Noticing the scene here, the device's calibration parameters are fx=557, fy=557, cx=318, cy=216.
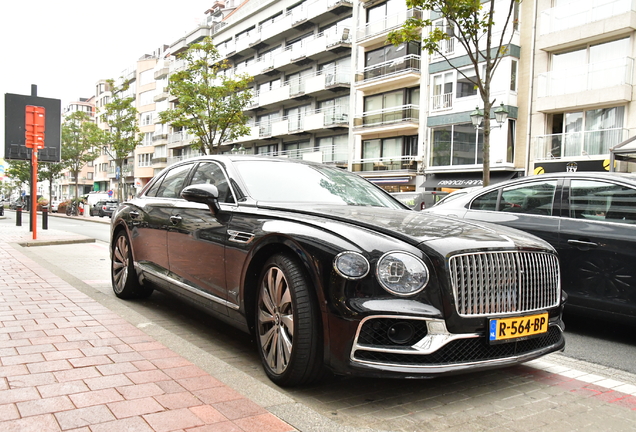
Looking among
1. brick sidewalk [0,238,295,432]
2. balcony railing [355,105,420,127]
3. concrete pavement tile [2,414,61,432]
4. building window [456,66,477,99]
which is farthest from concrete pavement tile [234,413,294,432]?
balcony railing [355,105,420,127]

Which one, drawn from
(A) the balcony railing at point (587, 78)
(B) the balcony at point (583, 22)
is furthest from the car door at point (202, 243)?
(B) the balcony at point (583, 22)

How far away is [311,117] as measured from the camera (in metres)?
38.7

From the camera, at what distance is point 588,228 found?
16.3 feet

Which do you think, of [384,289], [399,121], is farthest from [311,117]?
[384,289]

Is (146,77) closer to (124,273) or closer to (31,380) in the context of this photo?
(124,273)

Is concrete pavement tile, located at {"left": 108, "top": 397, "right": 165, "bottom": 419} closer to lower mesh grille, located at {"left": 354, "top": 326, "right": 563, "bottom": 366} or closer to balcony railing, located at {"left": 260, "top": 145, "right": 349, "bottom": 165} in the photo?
lower mesh grille, located at {"left": 354, "top": 326, "right": 563, "bottom": 366}

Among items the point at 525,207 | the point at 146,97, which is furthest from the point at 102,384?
the point at 146,97

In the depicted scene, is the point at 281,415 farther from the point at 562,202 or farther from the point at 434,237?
the point at 562,202

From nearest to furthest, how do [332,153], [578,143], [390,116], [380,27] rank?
[578,143] → [390,116] → [380,27] → [332,153]

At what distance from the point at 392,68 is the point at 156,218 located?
29.9 metres

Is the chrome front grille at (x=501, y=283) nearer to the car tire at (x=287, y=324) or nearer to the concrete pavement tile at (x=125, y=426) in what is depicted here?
the car tire at (x=287, y=324)

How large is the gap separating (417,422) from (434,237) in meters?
0.98

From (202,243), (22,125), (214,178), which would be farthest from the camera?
(22,125)

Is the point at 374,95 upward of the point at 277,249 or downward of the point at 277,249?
upward
